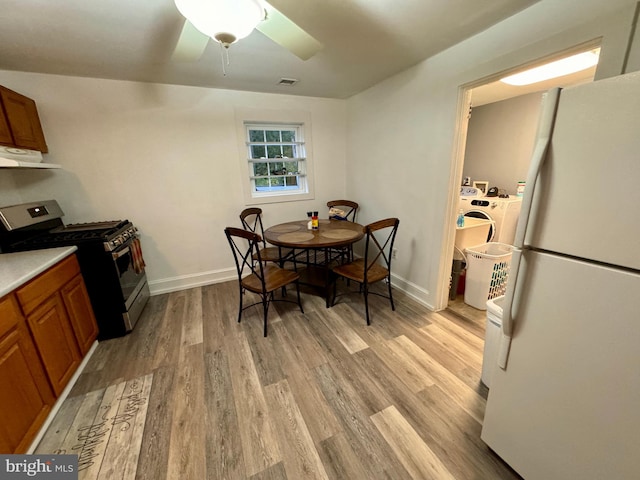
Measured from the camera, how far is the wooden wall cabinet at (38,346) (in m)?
1.23

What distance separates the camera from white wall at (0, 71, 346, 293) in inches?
94.6

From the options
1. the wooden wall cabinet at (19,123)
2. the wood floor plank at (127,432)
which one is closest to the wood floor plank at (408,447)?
the wood floor plank at (127,432)

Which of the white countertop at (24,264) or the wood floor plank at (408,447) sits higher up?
the white countertop at (24,264)

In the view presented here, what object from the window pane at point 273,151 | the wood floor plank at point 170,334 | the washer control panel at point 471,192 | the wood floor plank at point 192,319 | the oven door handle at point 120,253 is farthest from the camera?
the washer control panel at point 471,192

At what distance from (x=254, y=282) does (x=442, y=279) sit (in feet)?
6.00

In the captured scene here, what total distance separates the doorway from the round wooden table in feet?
3.84

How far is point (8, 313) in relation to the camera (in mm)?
1266

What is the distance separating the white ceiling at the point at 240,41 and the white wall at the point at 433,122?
132 mm

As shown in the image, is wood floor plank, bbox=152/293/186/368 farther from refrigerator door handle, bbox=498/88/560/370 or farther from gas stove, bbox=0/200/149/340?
refrigerator door handle, bbox=498/88/560/370

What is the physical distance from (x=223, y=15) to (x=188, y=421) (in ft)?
6.87

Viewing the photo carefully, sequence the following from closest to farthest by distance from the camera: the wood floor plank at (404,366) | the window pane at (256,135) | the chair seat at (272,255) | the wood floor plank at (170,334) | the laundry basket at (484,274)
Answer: the wood floor plank at (404,366) → the wood floor plank at (170,334) → the laundry basket at (484,274) → the chair seat at (272,255) → the window pane at (256,135)

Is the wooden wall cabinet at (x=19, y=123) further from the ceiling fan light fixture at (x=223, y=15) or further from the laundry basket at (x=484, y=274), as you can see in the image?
the laundry basket at (x=484, y=274)

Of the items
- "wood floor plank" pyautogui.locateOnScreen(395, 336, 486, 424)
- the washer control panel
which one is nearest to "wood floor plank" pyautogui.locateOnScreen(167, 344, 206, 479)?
"wood floor plank" pyautogui.locateOnScreen(395, 336, 486, 424)

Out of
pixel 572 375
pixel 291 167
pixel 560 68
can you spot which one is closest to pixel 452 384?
pixel 572 375
